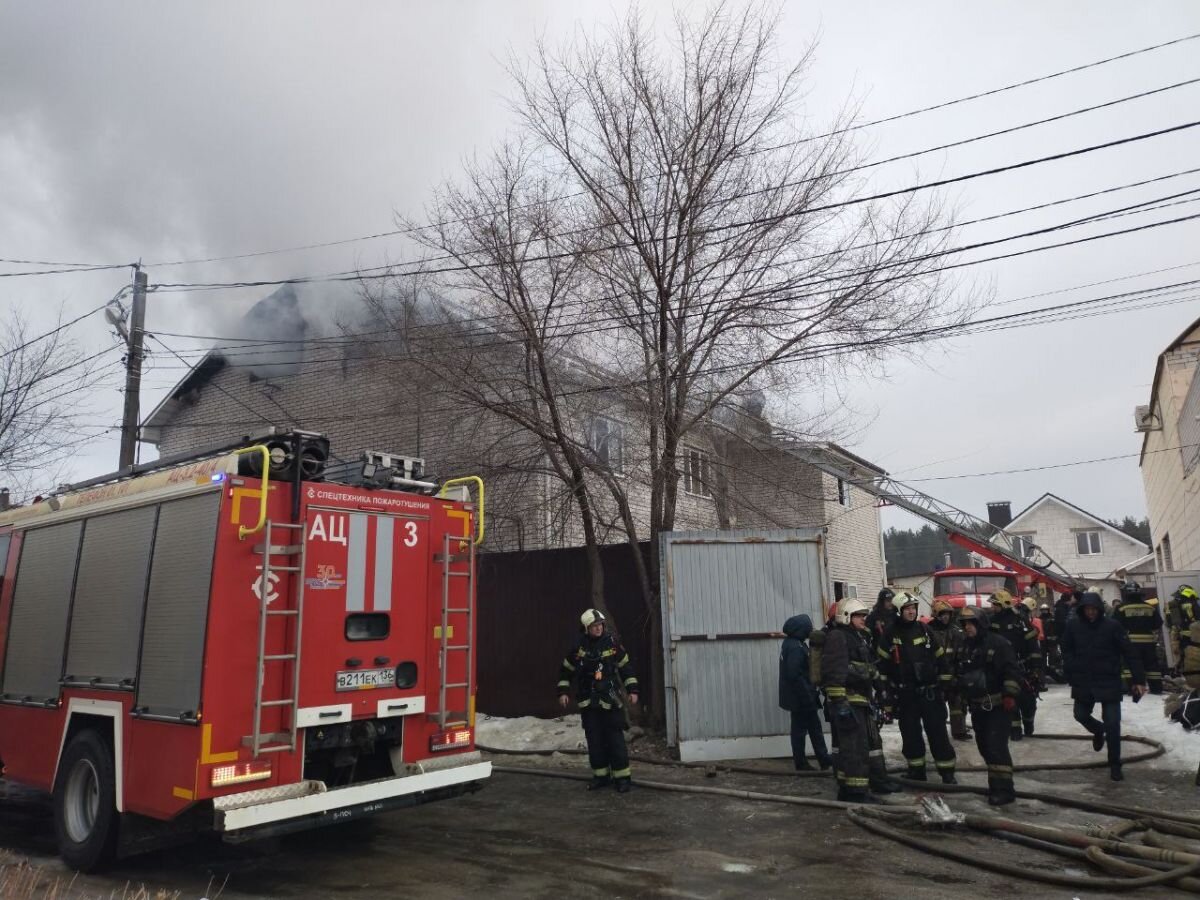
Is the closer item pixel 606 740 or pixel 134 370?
pixel 606 740

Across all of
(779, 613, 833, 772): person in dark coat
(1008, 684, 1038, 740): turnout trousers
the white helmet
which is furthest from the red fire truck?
(1008, 684, 1038, 740): turnout trousers

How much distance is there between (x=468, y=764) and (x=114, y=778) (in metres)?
2.35

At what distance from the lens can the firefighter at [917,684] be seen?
25.1 feet

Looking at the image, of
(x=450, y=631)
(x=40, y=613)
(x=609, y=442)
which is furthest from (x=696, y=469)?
(x=40, y=613)

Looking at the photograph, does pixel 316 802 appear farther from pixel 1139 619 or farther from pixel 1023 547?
pixel 1023 547

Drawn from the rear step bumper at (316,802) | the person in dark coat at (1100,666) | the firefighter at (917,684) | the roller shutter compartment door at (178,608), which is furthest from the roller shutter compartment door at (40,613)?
the person in dark coat at (1100,666)

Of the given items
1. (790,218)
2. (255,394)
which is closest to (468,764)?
(790,218)

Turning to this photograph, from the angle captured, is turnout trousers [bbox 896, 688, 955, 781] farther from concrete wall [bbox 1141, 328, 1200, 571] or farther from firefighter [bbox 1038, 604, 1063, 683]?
concrete wall [bbox 1141, 328, 1200, 571]

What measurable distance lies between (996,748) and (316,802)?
532 cm

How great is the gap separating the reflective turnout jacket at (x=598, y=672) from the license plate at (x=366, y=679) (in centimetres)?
250

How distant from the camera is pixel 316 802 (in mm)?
5297

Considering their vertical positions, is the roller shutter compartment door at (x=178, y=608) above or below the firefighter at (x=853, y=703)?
above

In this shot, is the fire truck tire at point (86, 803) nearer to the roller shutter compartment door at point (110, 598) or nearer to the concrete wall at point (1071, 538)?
the roller shutter compartment door at point (110, 598)

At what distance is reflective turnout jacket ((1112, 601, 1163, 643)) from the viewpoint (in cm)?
1040
